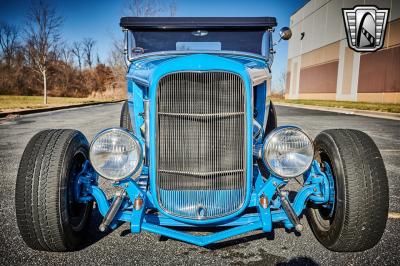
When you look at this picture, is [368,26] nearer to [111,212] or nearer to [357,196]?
[357,196]

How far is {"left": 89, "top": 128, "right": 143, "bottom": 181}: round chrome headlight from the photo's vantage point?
6.53 feet

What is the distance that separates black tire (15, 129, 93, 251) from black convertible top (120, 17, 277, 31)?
1.71 m

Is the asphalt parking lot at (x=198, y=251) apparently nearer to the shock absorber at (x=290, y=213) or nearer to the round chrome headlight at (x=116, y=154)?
the shock absorber at (x=290, y=213)

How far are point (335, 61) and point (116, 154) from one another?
31465mm

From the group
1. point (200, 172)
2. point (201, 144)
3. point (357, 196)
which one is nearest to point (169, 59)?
point (201, 144)

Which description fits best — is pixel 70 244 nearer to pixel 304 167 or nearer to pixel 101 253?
pixel 101 253

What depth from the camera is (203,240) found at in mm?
1926

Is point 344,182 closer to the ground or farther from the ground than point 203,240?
farther from the ground

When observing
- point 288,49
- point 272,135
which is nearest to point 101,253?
point 272,135

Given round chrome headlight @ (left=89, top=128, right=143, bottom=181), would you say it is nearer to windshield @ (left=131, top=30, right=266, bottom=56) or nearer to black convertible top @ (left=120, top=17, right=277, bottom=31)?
windshield @ (left=131, top=30, right=266, bottom=56)

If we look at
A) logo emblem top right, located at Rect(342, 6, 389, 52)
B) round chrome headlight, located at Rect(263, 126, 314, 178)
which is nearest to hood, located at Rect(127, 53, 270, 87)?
round chrome headlight, located at Rect(263, 126, 314, 178)

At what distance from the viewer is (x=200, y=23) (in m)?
3.24

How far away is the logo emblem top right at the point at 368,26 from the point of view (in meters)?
21.3

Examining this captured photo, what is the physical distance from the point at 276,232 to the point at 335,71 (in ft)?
100
